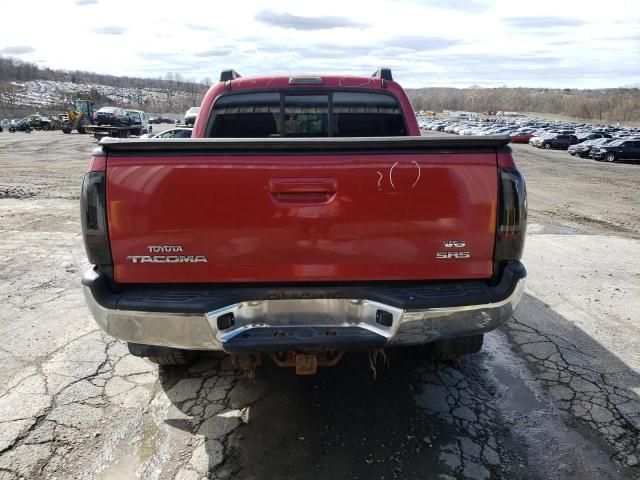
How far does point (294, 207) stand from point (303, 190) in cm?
10

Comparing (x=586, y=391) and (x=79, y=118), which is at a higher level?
(x=586, y=391)

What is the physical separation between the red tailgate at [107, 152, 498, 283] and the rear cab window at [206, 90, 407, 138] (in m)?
1.94

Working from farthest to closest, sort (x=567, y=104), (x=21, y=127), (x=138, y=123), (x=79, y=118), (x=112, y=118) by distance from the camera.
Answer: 1. (x=567, y=104)
2. (x=21, y=127)
3. (x=79, y=118)
4. (x=138, y=123)
5. (x=112, y=118)

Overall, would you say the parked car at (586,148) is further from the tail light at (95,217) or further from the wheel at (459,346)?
the tail light at (95,217)

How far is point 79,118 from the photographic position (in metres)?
46.4

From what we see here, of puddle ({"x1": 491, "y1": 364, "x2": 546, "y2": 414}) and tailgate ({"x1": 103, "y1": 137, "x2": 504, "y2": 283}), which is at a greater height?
tailgate ({"x1": 103, "y1": 137, "x2": 504, "y2": 283})

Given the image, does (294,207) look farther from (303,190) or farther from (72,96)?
(72,96)

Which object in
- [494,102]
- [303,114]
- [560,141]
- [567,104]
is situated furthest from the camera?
[494,102]

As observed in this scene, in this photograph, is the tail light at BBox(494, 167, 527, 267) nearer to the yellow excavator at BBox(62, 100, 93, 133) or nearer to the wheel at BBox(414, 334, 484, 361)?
the wheel at BBox(414, 334, 484, 361)

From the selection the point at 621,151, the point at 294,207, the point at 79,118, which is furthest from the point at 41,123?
the point at 294,207

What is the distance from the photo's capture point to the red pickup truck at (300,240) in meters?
2.47

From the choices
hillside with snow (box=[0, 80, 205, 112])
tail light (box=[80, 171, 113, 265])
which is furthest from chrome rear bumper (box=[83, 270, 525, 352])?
hillside with snow (box=[0, 80, 205, 112])

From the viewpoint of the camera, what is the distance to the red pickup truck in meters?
2.47

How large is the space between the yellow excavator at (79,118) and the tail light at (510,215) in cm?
4970
